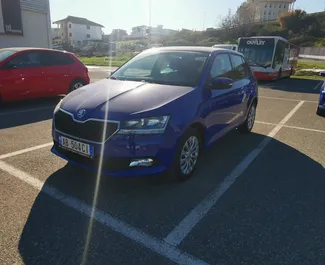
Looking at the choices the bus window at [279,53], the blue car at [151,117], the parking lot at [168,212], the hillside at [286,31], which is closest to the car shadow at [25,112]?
the parking lot at [168,212]

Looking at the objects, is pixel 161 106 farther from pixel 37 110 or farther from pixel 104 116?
pixel 37 110

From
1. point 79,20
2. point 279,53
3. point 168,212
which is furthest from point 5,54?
point 79,20

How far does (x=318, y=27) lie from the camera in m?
60.3

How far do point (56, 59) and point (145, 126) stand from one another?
6.54 metres

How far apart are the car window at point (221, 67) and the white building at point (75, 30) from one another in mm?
77984

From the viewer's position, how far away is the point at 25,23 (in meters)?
18.1

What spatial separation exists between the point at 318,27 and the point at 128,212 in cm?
7110

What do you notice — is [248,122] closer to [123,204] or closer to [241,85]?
[241,85]

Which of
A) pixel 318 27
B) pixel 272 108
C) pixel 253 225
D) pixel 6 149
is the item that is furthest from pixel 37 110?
pixel 318 27

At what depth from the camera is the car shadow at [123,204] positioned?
2.27 metres

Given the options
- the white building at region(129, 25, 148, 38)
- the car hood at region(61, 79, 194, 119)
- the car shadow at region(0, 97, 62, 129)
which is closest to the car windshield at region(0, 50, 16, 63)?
the car shadow at region(0, 97, 62, 129)

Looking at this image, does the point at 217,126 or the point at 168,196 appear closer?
the point at 168,196

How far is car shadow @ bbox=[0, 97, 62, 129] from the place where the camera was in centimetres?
613

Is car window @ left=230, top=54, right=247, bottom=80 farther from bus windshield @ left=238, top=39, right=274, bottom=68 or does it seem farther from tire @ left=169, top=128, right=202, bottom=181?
bus windshield @ left=238, top=39, right=274, bottom=68
